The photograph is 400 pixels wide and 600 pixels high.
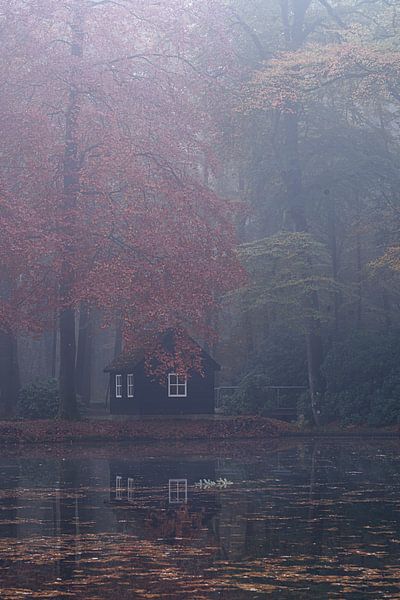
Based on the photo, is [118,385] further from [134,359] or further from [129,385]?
[134,359]

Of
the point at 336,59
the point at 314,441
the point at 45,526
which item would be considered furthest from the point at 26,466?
the point at 336,59

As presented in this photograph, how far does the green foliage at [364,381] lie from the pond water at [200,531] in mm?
17857

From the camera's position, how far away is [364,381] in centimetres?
4441

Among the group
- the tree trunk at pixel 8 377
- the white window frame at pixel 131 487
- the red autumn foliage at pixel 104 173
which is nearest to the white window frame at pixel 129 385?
the tree trunk at pixel 8 377

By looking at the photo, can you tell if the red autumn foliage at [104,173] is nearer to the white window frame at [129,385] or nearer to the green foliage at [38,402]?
the green foliage at [38,402]

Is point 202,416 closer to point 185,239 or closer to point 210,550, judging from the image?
point 185,239

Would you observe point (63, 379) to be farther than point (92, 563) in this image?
Yes

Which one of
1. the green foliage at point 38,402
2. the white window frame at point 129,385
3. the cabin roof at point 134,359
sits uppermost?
the cabin roof at point 134,359

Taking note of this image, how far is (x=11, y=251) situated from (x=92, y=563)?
905 inches

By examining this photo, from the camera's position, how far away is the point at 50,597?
27.1 feet

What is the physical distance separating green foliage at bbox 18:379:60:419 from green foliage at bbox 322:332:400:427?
11675 mm

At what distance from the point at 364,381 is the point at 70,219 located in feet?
53.9

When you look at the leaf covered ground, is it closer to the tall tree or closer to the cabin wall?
the tall tree

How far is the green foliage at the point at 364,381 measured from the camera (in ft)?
137
